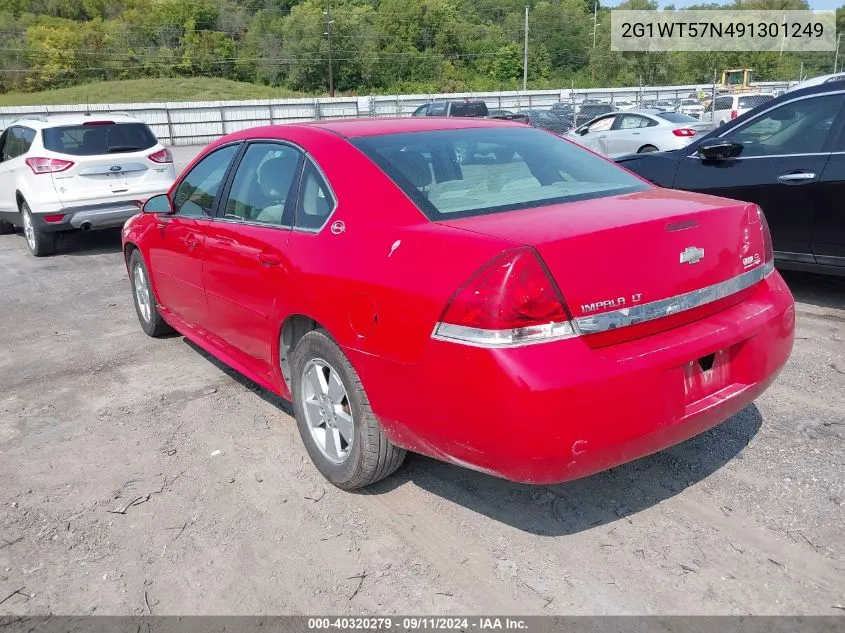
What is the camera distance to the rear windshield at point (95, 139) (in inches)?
359

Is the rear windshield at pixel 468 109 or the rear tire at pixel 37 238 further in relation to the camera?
the rear windshield at pixel 468 109

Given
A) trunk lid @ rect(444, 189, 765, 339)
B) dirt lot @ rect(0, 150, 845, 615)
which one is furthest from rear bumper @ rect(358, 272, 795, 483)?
dirt lot @ rect(0, 150, 845, 615)

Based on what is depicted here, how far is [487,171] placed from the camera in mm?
3396

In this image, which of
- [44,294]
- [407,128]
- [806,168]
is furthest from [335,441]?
[44,294]

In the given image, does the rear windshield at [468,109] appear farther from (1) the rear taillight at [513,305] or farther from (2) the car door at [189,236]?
(1) the rear taillight at [513,305]

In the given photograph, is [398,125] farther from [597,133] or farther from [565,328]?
[597,133]

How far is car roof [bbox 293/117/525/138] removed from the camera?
3592mm

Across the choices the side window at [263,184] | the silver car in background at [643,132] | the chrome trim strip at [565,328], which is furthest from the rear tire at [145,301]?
the silver car in background at [643,132]

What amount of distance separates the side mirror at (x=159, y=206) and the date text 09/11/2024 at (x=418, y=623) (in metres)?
3.00

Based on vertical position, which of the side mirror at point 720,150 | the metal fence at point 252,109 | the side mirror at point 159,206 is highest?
the metal fence at point 252,109

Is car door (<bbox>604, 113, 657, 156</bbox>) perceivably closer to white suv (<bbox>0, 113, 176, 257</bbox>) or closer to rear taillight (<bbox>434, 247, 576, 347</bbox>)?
white suv (<bbox>0, 113, 176, 257</bbox>)

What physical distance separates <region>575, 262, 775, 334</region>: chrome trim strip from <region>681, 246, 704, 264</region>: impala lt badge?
0.37 ft

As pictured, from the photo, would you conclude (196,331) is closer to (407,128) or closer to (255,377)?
(255,377)

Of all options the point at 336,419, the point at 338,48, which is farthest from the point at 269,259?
the point at 338,48
